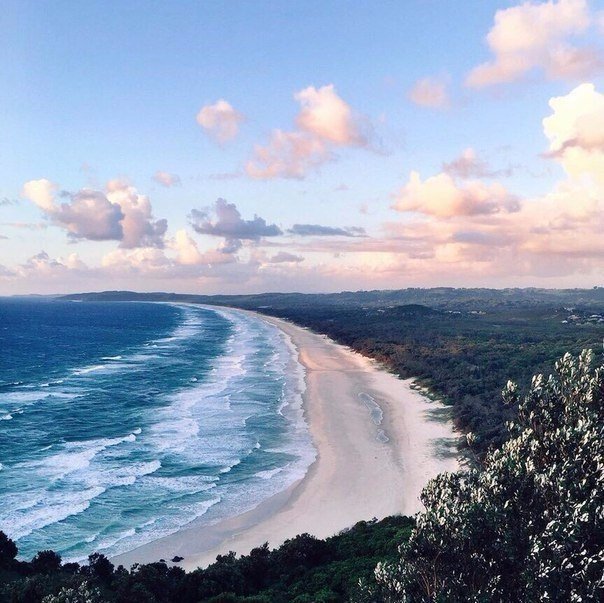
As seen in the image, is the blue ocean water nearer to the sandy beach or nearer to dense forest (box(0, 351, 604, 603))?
the sandy beach

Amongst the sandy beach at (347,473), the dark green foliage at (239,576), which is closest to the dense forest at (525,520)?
the dark green foliage at (239,576)

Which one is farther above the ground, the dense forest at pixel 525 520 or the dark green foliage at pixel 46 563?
the dense forest at pixel 525 520

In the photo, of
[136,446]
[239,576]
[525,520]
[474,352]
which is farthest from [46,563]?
[474,352]

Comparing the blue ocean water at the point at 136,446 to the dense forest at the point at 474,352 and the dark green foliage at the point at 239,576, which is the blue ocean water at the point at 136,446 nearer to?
the dark green foliage at the point at 239,576

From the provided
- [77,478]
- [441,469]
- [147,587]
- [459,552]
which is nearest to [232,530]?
[147,587]

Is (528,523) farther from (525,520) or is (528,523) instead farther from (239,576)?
(239,576)

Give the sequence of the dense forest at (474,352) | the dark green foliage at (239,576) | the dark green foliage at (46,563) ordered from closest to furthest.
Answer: the dark green foliage at (239,576) → the dark green foliage at (46,563) → the dense forest at (474,352)

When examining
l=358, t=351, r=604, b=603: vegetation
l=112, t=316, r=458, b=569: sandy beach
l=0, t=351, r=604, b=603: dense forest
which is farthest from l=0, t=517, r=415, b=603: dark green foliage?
l=358, t=351, r=604, b=603: vegetation
